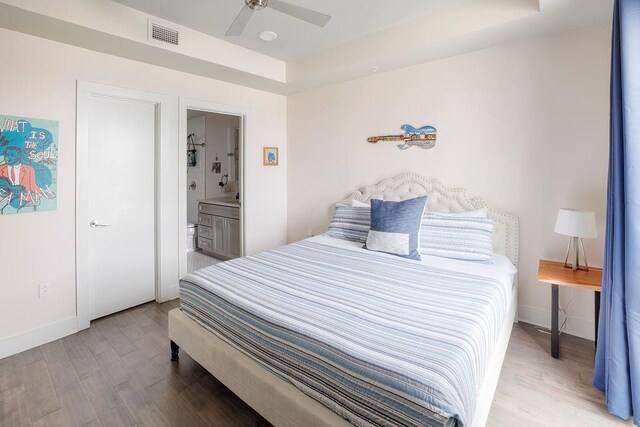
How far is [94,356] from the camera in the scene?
2344 mm

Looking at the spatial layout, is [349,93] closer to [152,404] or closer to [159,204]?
[159,204]

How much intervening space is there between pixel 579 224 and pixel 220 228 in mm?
4147

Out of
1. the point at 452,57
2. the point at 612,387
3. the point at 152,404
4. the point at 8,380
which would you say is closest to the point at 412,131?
the point at 452,57

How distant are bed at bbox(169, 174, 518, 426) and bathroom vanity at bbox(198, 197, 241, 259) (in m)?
2.05

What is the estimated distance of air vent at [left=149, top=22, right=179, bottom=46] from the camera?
264 cm

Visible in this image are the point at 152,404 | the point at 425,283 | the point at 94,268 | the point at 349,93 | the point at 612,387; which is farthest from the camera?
the point at 349,93

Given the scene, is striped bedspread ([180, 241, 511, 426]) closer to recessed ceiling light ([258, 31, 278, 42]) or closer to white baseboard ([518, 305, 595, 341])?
white baseboard ([518, 305, 595, 341])

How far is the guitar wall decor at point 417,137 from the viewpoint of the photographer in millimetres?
3168

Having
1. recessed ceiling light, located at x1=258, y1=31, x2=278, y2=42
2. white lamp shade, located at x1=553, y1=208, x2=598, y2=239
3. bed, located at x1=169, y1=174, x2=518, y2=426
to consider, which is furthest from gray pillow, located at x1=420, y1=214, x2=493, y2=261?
recessed ceiling light, located at x1=258, y1=31, x2=278, y2=42

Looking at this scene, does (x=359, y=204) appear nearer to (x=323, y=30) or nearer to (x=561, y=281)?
(x=323, y=30)

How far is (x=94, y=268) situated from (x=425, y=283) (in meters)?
2.83

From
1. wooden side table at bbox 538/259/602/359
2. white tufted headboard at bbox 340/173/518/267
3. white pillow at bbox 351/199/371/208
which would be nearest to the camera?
wooden side table at bbox 538/259/602/359

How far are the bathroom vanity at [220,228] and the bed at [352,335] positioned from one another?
205 centimetres

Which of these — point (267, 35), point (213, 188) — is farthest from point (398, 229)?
point (213, 188)
